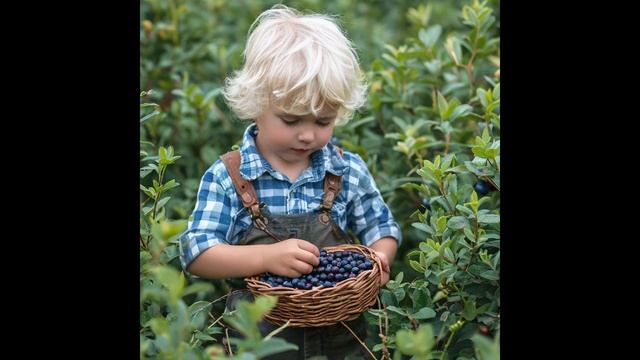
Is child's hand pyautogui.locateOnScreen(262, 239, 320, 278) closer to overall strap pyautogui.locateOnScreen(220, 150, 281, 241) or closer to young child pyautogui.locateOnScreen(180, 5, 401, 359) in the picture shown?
young child pyautogui.locateOnScreen(180, 5, 401, 359)

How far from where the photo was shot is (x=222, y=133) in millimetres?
3865

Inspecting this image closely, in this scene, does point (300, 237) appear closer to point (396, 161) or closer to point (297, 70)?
point (297, 70)

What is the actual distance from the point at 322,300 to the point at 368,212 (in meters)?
0.62

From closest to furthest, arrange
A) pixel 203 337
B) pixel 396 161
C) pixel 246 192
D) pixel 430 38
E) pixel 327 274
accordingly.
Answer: pixel 203 337 < pixel 327 274 < pixel 246 192 < pixel 396 161 < pixel 430 38

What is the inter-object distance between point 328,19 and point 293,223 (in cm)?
75

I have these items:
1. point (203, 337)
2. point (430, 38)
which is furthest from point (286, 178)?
point (430, 38)

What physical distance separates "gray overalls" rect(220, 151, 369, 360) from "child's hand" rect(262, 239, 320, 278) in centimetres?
16

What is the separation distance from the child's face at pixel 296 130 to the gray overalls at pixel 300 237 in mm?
151

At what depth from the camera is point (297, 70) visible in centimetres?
227

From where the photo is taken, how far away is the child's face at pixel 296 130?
230 centimetres

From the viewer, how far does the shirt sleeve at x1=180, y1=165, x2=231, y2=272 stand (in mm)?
2330

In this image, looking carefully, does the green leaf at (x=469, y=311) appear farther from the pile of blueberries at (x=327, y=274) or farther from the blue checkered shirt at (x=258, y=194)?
the blue checkered shirt at (x=258, y=194)

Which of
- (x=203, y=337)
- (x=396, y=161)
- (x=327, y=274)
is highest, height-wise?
(x=396, y=161)

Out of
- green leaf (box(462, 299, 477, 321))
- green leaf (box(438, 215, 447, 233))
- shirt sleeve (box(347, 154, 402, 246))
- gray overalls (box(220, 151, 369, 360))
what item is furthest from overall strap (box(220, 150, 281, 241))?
green leaf (box(462, 299, 477, 321))
